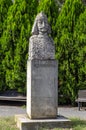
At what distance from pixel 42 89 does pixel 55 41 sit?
571 cm

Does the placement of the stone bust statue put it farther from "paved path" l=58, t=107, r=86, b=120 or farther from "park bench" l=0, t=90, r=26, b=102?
"park bench" l=0, t=90, r=26, b=102

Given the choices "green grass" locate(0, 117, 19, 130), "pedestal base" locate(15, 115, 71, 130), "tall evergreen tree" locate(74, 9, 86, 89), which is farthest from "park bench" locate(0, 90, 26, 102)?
"pedestal base" locate(15, 115, 71, 130)

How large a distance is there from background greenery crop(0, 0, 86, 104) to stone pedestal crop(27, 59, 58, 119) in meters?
5.22

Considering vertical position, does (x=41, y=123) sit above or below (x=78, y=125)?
above

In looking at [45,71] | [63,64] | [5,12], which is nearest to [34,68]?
[45,71]

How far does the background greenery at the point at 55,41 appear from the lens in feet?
A: 47.8

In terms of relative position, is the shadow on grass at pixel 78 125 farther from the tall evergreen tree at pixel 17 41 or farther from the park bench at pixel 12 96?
the tall evergreen tree at pixel 17 41

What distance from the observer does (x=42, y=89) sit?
927 centimetres

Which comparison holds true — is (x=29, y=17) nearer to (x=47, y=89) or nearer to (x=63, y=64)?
(x=63, y=64)

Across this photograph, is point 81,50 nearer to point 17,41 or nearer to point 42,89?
point 17,41

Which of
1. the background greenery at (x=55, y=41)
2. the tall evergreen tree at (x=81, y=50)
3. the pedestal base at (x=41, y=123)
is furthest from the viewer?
the background greenery at (x=55, y=41)

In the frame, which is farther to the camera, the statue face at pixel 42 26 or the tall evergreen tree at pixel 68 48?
the tall evergreen tree at pixel 68 48

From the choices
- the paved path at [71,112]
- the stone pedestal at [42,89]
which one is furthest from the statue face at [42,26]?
the paved path at [71,112]

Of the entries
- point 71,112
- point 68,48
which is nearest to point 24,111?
point 71,112
